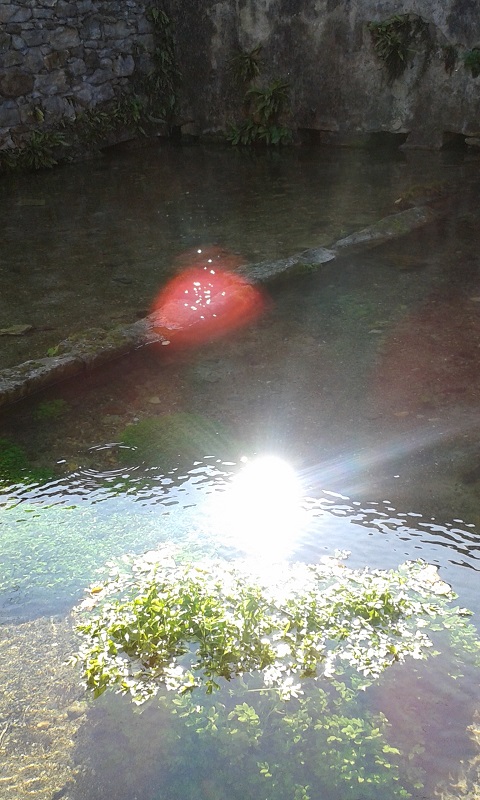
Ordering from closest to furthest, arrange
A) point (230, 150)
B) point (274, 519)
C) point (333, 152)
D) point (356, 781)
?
point (356, 781)
point (274, 519)
point (333, 152)
point (230, 150)

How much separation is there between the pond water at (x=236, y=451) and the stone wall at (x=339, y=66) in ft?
9.80

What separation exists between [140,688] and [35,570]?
2.38ft

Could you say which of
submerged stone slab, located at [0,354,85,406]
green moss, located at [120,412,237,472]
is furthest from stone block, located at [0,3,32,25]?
green moss, located at [120,412,237,472]

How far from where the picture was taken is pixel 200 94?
11.7 metres

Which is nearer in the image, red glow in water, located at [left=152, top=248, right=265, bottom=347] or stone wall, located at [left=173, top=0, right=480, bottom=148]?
red glow in water, located at [left=152, top=248, right=265, bottom=347]

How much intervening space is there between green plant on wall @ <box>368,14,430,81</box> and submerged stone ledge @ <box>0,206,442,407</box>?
17.0ft

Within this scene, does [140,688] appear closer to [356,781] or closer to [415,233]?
[356,781]

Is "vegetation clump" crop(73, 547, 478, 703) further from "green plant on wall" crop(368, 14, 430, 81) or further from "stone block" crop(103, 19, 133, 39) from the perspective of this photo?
"stone block" crop(103, 19, 133, 39)

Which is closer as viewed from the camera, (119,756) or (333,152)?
(119,756)

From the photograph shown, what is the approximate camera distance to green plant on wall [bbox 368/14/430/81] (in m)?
9.63

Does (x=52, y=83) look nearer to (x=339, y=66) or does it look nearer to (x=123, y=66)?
(x=123, y=66)

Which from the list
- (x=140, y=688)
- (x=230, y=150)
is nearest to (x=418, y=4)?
(x=230, y=150)

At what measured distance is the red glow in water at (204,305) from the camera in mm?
4695

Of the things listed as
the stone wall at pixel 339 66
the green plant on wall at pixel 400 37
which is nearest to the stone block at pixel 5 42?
the stone wall at pixel 339 66
